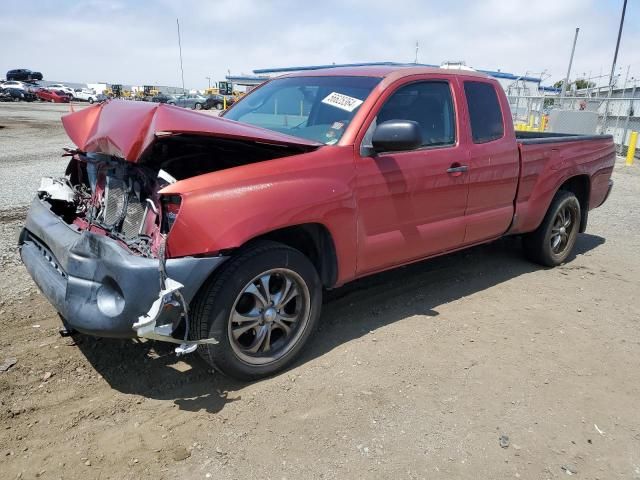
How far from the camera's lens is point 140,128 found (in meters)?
2.74

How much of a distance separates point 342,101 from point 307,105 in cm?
36

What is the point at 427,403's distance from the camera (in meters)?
2.95

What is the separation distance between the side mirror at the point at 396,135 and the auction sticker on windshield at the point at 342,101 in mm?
326

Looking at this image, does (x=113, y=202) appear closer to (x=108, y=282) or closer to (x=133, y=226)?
(x=133, y=226)

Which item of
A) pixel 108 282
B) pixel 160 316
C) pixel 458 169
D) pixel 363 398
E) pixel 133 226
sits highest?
pixel 458 169

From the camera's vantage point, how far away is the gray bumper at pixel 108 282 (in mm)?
2531

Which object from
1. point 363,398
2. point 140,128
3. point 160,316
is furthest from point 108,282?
point 363,398

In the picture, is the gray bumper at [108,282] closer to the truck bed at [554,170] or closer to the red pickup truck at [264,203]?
the red pickup truck at [264,203]

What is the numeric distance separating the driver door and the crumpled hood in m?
0.53

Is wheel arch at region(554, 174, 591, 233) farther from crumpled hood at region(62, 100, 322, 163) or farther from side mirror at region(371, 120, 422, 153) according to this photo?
crumpled hood at region(62, 100, 322, 163)

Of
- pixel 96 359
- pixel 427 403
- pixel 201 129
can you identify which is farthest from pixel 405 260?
pixel 96 359

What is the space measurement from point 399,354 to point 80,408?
78.8 inches

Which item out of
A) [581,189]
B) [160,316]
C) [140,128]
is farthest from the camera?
[581,189]

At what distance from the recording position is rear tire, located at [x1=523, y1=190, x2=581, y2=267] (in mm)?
5172
